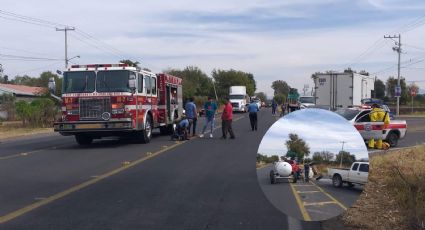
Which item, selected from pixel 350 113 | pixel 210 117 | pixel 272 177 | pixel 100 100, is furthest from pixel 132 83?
pixel 272 177

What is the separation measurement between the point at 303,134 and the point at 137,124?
14.2 m

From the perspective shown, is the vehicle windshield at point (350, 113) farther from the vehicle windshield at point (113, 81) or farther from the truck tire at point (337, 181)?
the truck tire at point (337, 181)

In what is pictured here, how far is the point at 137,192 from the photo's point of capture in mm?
9508

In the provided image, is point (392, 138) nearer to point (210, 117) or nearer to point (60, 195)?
point (210, 117)

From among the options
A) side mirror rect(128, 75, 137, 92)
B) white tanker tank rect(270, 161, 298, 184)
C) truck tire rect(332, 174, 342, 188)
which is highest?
side mirror rect(128, 75, 137, 92)

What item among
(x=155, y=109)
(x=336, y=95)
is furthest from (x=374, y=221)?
(x=336, y=95)

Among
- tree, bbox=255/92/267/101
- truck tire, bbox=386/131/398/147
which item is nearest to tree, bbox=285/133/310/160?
truck tire, bbox=386/131/398/147

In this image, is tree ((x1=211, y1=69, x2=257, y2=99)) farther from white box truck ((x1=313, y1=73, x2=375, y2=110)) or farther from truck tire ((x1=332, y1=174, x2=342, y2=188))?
truck tire ((x1=332, y1=174, x2=342, y2=188))

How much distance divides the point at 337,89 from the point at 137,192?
20.1 m

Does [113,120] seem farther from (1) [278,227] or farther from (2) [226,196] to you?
(1) [278,227]

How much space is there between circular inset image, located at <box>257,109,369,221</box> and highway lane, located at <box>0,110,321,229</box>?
1.86m

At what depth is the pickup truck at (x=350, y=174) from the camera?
5082 millimetres

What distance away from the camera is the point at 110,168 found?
42.0 feet

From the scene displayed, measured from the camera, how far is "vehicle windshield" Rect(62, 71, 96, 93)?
724 inches
